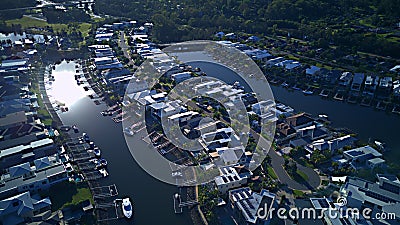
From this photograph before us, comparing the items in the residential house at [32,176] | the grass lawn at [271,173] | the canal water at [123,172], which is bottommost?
the canal water at [123,172]

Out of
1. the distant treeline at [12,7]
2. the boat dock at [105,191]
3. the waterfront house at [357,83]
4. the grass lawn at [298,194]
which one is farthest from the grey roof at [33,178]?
the distant treeline at [12,7]

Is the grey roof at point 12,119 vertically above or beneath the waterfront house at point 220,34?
beneath

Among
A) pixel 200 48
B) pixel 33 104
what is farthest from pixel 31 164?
pixel 200 48

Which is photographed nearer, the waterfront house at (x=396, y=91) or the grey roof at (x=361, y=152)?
the grey roof at (x=361, y=152)

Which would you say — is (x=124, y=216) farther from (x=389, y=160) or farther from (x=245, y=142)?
(x=389, y=160)

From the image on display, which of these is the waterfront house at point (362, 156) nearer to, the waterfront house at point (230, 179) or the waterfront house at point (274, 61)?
the waterfront house at point (230, 179)

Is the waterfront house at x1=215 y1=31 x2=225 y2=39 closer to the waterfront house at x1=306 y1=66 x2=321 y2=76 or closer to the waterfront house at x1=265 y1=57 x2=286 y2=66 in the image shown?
the waterfront house at x1=265 y1=57 x2=286 y2=66

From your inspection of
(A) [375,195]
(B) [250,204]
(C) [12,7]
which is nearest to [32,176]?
(B) [250,204]

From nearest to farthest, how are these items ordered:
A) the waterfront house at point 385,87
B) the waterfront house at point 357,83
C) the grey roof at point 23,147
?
the grey roof at point 23,147 < the waterfront house at point 385,87 < the waterfront house at point 357,83
